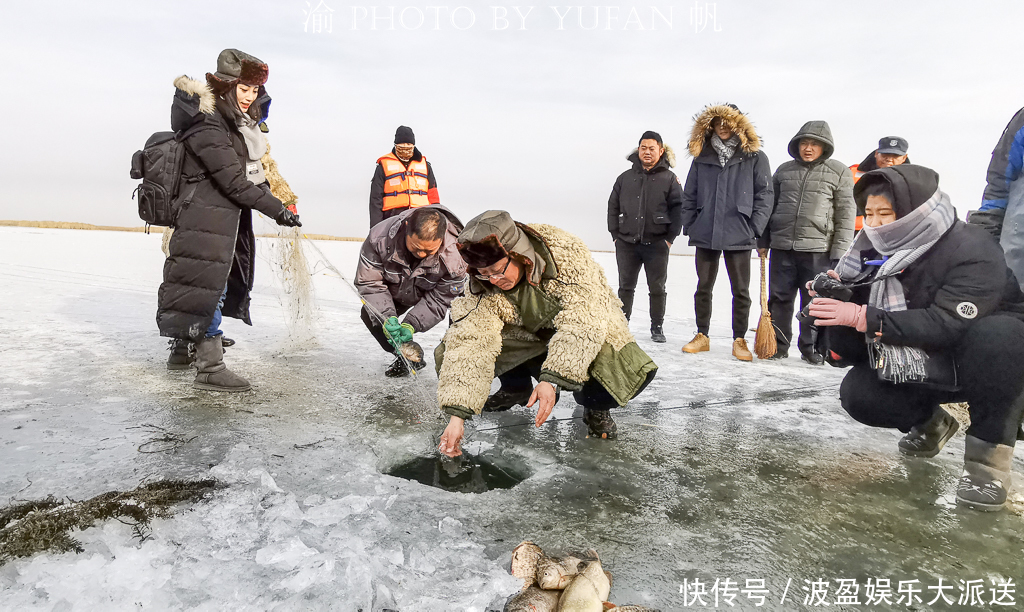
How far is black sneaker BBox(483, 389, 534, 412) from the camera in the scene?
115 inches

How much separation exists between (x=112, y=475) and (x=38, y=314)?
14.3 ft

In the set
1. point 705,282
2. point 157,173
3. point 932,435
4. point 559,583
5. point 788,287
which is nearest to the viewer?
point 559,583

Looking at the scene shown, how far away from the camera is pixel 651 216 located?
5.18 meters

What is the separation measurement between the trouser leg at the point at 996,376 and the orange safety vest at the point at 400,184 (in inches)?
175

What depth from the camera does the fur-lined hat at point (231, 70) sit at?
3.06m

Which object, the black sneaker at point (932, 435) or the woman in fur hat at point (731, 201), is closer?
the black sneaker at point (932, 435)

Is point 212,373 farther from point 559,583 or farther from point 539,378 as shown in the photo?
point 559,583

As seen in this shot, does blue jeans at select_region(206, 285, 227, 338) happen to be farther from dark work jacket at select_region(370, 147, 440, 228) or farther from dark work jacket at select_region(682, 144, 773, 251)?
dark work jacket at select_region(682, 144, 773, 251)

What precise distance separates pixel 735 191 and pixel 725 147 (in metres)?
0.38

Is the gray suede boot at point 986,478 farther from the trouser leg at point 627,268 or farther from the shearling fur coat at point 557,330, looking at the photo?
the trouser leg at point 627,268

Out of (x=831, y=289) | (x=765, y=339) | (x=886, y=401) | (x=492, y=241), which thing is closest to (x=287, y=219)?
(x=492, y=241)

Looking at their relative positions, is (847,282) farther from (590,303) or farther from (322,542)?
(322,542)

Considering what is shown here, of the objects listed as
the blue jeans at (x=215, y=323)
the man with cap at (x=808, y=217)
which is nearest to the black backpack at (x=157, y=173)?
the blue jeans at (x=215, y=323)

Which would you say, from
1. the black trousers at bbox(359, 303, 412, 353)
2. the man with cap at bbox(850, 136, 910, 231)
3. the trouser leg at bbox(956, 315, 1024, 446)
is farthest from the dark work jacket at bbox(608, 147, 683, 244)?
the trouser leg at bbox(956, 315, 1024, 446)
